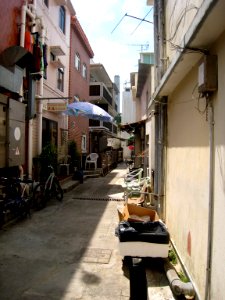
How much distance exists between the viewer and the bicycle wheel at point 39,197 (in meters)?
9.67

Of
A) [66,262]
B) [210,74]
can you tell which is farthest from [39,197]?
[210,74]

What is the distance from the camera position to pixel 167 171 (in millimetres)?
7012

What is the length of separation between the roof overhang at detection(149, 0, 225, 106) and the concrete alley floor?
327 centimetres

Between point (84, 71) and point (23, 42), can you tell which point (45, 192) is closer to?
point (23, 42)

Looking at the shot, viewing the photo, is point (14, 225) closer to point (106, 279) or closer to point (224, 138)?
point (106, 279)

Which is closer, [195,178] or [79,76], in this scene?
[195,178]

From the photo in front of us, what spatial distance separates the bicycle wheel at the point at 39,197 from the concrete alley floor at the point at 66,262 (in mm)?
387

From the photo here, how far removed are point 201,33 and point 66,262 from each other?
4.42 meters

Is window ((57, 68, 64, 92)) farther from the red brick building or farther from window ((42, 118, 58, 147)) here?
window ((42, 118, 58, 147))

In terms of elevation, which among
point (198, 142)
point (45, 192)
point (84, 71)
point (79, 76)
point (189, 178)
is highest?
point (84, 71)

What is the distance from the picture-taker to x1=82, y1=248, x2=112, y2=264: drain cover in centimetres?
566

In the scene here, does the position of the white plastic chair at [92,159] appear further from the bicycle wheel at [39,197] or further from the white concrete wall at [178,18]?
the white concrete wall at [178,18]

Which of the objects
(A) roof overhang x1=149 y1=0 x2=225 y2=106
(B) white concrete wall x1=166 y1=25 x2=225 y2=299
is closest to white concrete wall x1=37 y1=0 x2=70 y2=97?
(B) white concrete wall x1=166 y1=25 x2=225 y2=299

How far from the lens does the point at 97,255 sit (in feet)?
19.4
